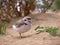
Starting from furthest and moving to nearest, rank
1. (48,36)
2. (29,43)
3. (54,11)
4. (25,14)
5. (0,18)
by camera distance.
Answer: (54,11) → (25,14) → (0,18) → (48,36) → (29,43)

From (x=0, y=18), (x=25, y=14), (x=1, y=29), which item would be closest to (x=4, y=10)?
(x=0, y=18)

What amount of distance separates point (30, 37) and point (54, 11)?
12.1ft

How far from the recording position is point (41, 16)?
8641 millimetres

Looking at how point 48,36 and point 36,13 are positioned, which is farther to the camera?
point 36,13

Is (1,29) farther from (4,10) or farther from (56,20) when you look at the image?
(56,20)

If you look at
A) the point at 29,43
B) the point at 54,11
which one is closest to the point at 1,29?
the point at 29,43

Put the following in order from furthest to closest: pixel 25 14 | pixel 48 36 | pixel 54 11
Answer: pixel 54 11 → pixel 25 14 → pixel 48 36

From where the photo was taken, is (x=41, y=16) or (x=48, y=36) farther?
(x=41, y=16)

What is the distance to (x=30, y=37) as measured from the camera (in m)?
5.94

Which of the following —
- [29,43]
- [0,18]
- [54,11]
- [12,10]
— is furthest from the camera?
[54,11]

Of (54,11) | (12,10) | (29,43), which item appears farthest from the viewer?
(54,11)

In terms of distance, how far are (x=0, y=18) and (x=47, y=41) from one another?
8.35ft

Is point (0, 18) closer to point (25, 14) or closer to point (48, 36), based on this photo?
point (25, 14)

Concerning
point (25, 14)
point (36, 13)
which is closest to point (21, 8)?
point (25, 14)
